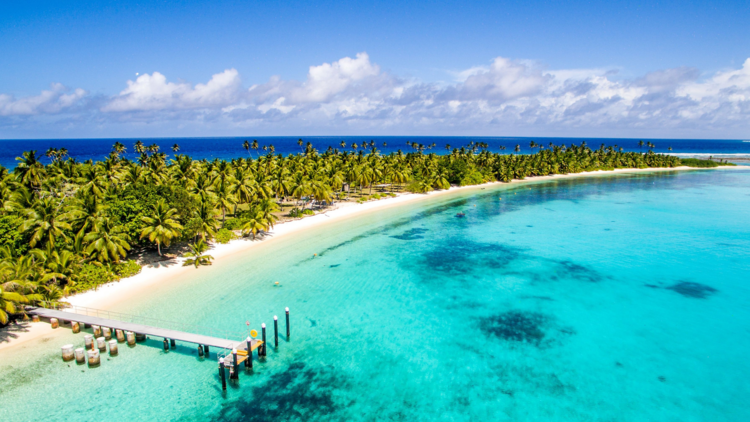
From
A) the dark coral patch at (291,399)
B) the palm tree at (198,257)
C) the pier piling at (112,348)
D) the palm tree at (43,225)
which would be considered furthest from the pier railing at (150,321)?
the palm tree at (198,257)

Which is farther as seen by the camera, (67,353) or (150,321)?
(150,321)

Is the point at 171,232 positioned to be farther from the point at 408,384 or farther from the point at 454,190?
the point at 454,190

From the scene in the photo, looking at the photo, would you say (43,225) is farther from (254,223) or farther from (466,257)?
(466,257)

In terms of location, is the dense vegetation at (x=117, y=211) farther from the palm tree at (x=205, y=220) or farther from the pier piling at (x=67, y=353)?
the pier piling at (x=67, y=353)

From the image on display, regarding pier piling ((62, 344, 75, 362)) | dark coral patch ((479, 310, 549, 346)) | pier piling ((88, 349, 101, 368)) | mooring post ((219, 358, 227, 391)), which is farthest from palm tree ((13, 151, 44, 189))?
dark coral patch ((479, 310, 549, 346))

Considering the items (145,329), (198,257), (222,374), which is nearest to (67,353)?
(145,329)

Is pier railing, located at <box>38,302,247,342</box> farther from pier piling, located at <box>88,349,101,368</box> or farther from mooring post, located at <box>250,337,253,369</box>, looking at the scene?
pier piling, located at <box>88,349,101,368</box>

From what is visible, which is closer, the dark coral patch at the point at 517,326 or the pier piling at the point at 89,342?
the pier piling at the point at 89,342
